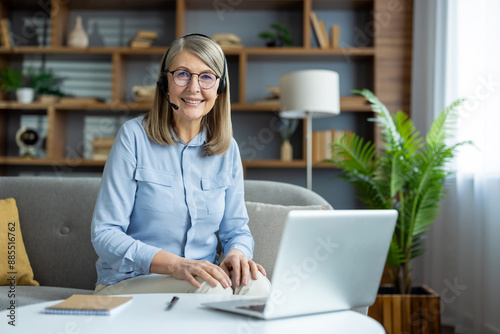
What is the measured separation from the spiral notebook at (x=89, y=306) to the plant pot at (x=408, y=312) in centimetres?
168

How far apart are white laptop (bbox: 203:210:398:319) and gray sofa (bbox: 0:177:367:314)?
894 millimetres

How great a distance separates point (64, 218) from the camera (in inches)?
77.2

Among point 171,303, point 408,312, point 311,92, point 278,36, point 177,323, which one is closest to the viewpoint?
point 177,323

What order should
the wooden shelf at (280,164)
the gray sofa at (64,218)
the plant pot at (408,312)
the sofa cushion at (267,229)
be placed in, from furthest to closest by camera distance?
1. the wooden shelf at (280,164)
2. the plant pot at (408,312)
3. the gray sofa at (64,218)
4. the sofa cushion at (267,229)

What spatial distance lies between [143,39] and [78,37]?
0.48m

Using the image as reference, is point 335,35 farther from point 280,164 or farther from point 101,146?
point 101,146

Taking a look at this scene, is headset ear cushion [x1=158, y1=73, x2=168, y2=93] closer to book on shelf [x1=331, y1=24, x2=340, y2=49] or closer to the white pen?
the white pen

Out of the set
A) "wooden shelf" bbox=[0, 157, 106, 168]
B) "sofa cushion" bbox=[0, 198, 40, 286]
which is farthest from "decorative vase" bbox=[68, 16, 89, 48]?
"sofa cushion" bbox=[0, 198, 40, 286]

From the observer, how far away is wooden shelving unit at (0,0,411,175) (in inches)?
141

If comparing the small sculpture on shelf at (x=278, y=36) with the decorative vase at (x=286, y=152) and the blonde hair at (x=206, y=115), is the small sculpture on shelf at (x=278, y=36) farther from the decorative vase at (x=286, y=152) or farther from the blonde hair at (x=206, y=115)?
the blonde hair at (x=206, y=115)

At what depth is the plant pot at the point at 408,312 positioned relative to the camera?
2.26m

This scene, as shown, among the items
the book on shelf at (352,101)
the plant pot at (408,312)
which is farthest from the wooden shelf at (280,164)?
the plant pot at (408,312)

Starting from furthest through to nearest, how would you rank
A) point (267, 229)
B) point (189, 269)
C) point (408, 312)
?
point (408, 312)
point (267, 229)
point (189, 269)

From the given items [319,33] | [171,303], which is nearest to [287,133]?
[319,33]
